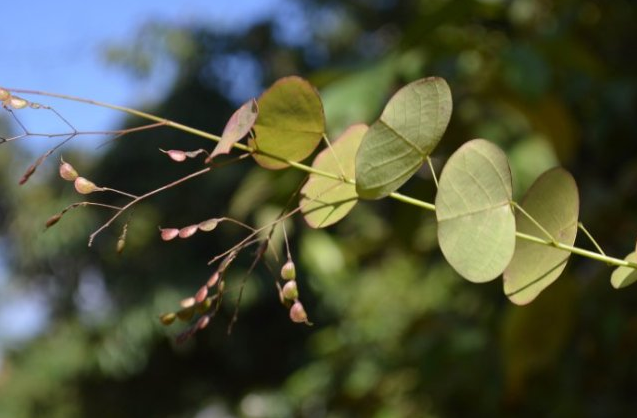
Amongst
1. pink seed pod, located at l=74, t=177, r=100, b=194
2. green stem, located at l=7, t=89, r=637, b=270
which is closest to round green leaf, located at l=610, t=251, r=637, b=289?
green stem, located at l=7, t=89, r=637, b=270

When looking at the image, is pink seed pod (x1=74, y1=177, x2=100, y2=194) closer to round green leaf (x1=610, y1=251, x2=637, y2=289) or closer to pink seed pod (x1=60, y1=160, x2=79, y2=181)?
pink seed pod (x1=60, y1=160, x2=79, y2=181)

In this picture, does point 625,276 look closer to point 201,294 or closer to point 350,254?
point 201,294

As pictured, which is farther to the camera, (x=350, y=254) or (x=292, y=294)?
(x=350, y=254)

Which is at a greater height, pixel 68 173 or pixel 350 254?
pixel 68 173

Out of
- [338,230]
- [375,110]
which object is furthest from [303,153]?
[338,230]

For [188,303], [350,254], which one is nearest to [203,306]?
[188,303]

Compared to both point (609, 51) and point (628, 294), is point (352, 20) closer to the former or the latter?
point (609, 51)

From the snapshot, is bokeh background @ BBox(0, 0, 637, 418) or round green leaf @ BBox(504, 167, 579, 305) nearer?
round green leaf @ BBox(504, 167, 579, 305)

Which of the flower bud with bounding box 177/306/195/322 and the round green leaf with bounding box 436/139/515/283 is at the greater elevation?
the round green leaf with bounding box 436/139/515/283
